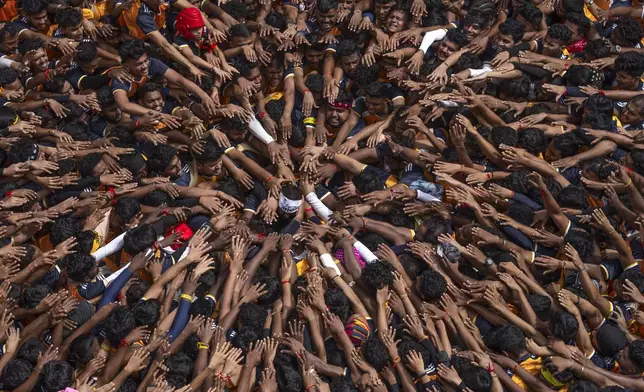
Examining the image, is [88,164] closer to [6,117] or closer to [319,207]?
[6,117]

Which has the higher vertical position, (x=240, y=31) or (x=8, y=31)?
(x=240, y=31)

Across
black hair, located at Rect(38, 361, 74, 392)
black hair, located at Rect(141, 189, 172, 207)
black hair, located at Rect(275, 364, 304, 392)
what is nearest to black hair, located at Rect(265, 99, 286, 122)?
black hair, located at Rect(141, 189, 172, 207)

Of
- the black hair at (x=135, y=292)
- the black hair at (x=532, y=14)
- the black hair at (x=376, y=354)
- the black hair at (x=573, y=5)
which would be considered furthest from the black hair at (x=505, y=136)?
the black hair at (x=135, y=292)

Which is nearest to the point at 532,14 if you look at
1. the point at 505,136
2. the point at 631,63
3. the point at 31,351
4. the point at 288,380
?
the point at 631,63

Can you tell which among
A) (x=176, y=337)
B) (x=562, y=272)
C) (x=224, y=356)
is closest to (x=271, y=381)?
(x=224, y=356)

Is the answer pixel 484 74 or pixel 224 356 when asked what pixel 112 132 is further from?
pixel 484 74
